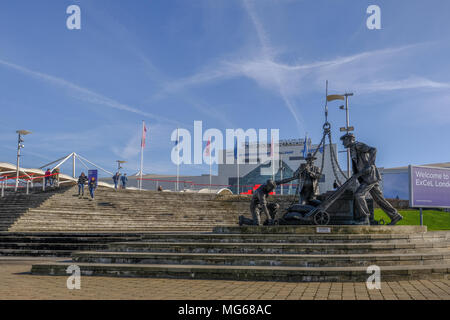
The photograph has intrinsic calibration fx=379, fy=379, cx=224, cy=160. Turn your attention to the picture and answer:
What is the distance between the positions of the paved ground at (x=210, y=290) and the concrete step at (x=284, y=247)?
60.6 inches

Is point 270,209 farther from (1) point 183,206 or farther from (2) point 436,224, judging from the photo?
(2) point 436,224

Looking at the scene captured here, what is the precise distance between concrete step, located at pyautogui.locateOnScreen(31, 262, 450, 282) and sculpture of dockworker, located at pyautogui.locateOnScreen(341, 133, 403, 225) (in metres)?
3.05

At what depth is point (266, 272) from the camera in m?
7.18

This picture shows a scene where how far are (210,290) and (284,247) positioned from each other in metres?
2.81

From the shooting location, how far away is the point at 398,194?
107 feet

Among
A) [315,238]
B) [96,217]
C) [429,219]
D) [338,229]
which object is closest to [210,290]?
[315,238]

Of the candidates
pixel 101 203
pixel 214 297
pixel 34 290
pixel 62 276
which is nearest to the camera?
pixel 214 297

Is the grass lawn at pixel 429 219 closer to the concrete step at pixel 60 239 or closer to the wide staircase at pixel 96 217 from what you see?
the wide staircase at pixel 96 217

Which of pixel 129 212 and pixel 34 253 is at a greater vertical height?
Result: pixel 129 212

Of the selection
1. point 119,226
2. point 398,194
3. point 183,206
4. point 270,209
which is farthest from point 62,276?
point 398,194

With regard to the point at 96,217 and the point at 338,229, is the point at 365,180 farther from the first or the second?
the point at 96,217

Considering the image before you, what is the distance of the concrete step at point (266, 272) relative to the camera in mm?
6879

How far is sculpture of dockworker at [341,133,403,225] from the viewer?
10.4m
